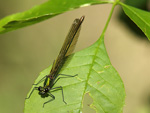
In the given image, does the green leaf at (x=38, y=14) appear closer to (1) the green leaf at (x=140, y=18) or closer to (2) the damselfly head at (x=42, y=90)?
(1) the green leaf at (x=140, y=18)

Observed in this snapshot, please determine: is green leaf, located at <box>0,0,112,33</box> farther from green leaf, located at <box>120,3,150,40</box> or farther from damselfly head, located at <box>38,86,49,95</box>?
damselfly head, located at <box>38,86,49,95</box>

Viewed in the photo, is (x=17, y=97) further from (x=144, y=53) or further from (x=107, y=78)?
(x=107, y=78)

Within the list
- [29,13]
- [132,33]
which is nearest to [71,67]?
[29,13]

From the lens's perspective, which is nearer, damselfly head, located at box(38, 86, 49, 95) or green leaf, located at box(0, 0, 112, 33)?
green leaf, located at box(0, 0, 112, 33)

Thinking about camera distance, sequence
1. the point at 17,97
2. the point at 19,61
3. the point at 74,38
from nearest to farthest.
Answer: the point at 74,38, the point at 17,97, the point at 19,61

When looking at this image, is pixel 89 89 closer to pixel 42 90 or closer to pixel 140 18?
pixel 42 90

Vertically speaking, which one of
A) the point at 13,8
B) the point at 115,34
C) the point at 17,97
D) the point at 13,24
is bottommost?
the point at 17,97

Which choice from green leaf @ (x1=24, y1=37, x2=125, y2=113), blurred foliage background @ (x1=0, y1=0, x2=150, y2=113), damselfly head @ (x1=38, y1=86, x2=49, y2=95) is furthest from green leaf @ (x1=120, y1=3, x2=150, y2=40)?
blurred foliage background @ (x1=0, y1=0, x2=150, y2=113)
